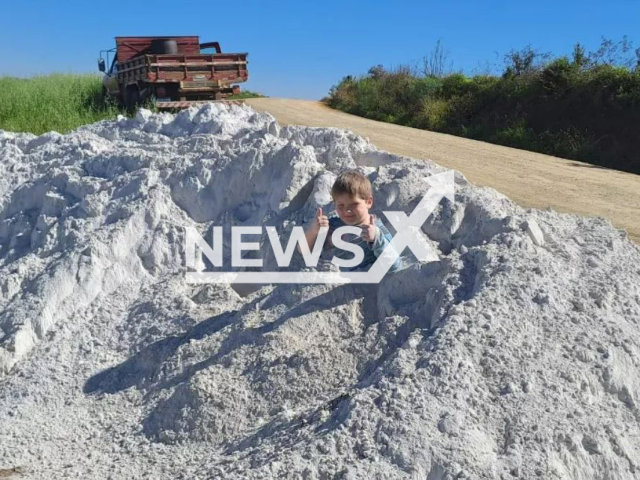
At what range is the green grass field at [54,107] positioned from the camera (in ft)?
40.9

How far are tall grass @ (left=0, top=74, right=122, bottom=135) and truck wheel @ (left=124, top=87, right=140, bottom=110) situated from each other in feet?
1.01

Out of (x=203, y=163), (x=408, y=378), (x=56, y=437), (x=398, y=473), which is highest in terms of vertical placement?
(x=203, y=163)

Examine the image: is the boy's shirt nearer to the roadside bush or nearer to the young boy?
the young boy

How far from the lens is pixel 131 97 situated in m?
15.1

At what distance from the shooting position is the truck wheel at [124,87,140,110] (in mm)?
14758

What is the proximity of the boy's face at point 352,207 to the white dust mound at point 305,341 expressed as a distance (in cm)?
43

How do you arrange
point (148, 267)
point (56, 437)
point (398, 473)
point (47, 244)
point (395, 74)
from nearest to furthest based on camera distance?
point (398, 473) → point (56, 437) → point (148, 267) → point (47, 244) → point (395, 74)

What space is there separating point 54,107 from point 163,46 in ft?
11.0

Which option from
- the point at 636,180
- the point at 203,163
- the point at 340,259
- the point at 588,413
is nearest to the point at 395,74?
the point at 636,180

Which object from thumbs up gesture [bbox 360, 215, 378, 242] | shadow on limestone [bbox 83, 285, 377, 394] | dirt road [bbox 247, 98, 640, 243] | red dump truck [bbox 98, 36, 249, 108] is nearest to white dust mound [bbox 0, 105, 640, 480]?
shadow on limestone [bbox 83, 285, 377, 394]

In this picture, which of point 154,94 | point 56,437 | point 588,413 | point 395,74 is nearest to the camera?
point 588,413

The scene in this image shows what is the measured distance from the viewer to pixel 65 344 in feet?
15.9

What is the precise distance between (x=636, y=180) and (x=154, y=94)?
9157 mm

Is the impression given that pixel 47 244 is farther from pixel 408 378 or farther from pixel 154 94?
pixel 154 94
